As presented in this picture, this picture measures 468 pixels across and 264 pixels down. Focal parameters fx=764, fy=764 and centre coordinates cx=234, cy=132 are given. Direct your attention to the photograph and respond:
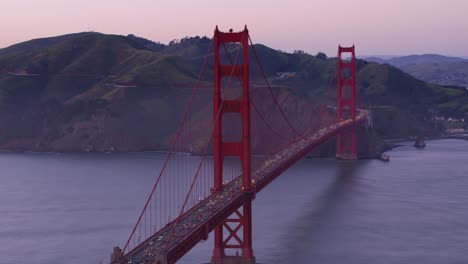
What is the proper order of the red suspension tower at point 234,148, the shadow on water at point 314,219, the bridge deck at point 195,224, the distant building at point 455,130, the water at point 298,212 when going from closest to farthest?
the bridge deck at point 195,224 → the red suspension tower at point 234,148 → the shadow on water at point 314,219 → the water at point 298,212 → the distant building at point 455,130

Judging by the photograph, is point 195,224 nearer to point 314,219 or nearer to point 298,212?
point 314,219

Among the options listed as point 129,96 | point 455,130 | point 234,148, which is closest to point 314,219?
point 234,148

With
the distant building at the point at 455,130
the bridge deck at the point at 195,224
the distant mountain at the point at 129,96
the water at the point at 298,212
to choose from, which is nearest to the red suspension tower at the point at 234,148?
the bridge deck at the point at 195,224

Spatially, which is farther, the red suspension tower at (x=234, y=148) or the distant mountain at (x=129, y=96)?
the distant mountain at (x=129, y=96)

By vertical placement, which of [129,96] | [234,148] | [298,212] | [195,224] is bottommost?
[298,212]

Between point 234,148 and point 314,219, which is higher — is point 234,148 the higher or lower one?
the higher one

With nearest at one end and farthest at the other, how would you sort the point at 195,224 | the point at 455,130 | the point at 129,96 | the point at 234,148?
the point at 195,224 → the point at 234,148 → the point at 129,96 → the point at 455,130

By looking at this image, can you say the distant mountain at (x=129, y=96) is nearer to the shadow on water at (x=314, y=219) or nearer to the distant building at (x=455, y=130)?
the distant building at (x=455, y=130)
